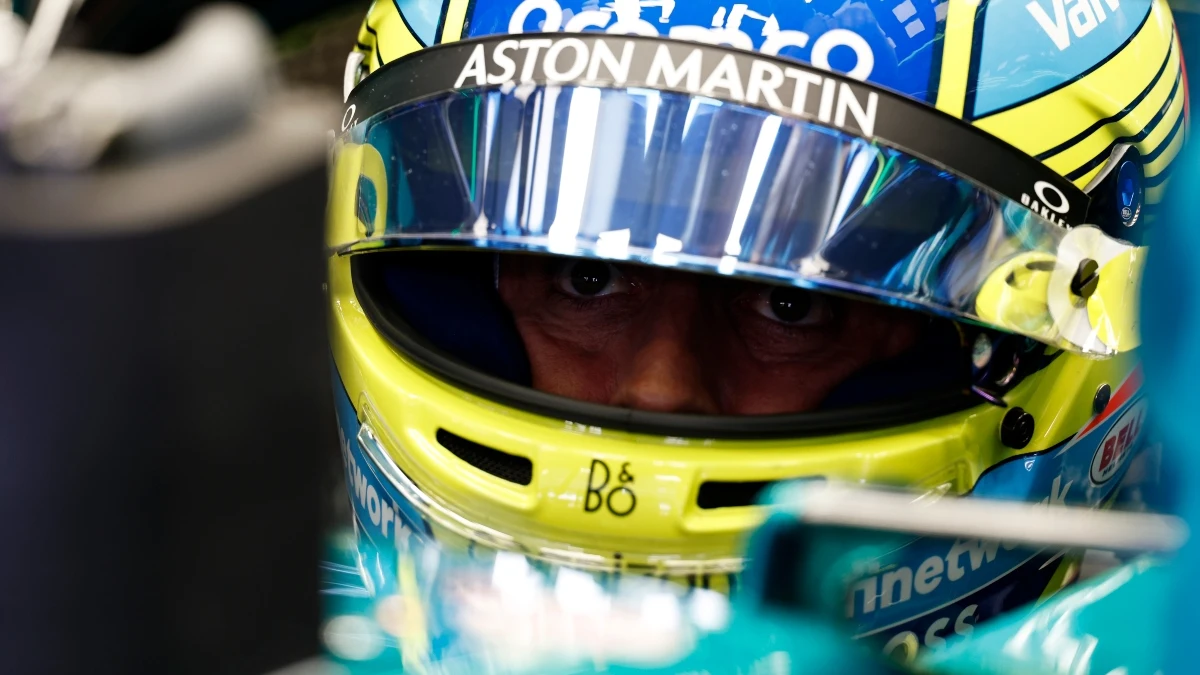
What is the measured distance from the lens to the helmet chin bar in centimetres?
71

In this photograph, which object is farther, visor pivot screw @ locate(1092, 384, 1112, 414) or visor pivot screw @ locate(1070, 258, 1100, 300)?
visor pivot screw @ locate(1092, 384, 1112, 414)

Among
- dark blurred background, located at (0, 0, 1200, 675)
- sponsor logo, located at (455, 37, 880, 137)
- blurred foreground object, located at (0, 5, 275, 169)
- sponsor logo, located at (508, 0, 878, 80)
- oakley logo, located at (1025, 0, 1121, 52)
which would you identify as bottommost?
dark blurred background, located at (0, 0, 1200, 675)

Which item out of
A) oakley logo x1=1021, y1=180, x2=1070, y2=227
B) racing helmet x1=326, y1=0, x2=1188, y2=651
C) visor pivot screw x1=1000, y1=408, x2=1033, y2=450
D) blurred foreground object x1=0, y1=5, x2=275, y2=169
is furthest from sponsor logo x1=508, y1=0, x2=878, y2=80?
blurred foreground object x1=0, y1=5, x2=275, y2=169

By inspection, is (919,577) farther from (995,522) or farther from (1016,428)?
(995,522)

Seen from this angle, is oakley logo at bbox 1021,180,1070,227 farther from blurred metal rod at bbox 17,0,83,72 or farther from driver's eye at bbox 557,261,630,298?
blurred metal rod at bbox 17,0,83,72

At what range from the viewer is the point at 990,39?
75cm

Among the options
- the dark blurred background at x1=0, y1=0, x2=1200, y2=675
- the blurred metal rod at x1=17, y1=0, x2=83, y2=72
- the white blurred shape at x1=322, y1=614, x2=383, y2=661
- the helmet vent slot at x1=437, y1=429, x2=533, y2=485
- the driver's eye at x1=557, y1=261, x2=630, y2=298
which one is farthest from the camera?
the blurred metal rod at x1=17, y1=0, x2=83, y2=72

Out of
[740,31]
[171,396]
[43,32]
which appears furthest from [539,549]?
[43,32]

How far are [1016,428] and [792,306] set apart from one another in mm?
173

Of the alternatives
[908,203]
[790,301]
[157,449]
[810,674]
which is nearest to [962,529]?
[810,674]

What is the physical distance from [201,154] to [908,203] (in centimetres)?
179

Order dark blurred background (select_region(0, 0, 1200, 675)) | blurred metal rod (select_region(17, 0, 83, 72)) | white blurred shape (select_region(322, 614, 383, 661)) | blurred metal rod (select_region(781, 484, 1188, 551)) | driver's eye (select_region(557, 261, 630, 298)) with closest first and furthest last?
blurred metal rod (select_region(781, 484, 1188, 551)) → white blurred shape (select_region(322, 614, 383, 661)) → driver's eye (select_region(557, 261, 630, 298)) → dark blurred background (select_region(0, 0, 1200, 675)) → blurred metal rod (select_region(17, 0, 83, 72))

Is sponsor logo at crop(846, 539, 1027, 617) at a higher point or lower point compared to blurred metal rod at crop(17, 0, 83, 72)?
lower

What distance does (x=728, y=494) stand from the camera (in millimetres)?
737
